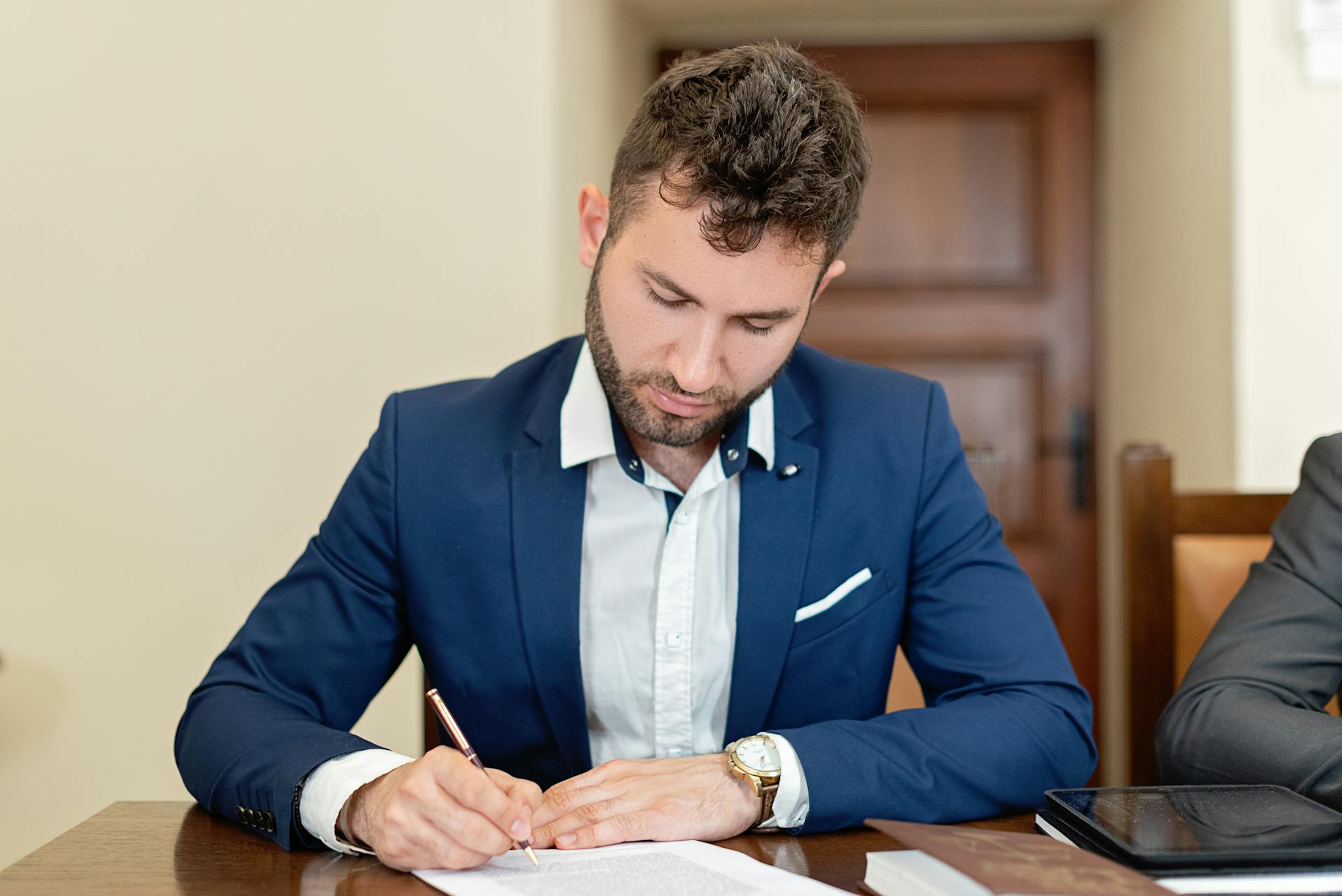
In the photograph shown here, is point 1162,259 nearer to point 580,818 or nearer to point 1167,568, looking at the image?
point 1167,568

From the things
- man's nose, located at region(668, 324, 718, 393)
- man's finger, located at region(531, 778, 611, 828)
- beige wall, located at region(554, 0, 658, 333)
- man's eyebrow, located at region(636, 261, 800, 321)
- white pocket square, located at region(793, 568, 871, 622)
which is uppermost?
beige wall, located at region(554, 0, 658, 333)

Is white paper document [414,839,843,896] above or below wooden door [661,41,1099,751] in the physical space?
below

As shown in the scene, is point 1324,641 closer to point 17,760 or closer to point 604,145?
point 604,145

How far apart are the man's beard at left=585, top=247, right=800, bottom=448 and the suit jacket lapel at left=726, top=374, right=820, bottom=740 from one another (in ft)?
0.39

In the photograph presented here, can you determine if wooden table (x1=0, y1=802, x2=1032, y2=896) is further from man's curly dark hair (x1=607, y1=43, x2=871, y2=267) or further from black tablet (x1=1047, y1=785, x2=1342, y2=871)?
man's curly dark hair (x1=607, y1=43, x2=871, y2=267)

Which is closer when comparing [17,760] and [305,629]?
[305,629]

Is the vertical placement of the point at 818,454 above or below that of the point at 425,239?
below

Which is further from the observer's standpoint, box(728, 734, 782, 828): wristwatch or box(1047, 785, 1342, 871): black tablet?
box(728, 734, 782, 828): wristwatch

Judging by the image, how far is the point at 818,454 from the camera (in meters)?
1.52

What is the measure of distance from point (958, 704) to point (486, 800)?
567mm

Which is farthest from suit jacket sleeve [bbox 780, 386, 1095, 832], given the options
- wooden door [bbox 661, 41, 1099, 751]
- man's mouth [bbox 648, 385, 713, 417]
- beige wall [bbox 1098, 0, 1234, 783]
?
wooden door [bbox 661, 41, 1099, 751]

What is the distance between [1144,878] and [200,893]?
675 millimetres

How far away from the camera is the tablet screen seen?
906mm

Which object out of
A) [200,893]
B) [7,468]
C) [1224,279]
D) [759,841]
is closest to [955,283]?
[1224,279]
